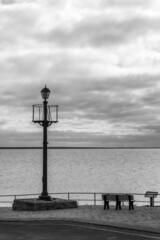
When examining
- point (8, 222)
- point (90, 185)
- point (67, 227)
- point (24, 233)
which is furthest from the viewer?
point (90, 185)

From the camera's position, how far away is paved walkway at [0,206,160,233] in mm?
16703

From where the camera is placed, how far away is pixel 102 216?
761 inches

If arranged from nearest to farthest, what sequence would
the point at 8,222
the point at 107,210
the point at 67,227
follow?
the point at 67,227
the point at 8,222
the point at 107,210

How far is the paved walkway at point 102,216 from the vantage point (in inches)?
658

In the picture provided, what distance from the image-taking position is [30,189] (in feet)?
260

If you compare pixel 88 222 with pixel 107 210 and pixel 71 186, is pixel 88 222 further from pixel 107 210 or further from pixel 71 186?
pixel 71 186

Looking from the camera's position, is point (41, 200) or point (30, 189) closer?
point (41, 200)

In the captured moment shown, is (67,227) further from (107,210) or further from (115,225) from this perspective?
(107,210)

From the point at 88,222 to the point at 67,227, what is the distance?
1.12m

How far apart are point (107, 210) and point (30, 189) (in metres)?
58.7

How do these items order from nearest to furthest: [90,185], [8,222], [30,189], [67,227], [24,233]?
[24,233], [67,227], [8,222], [30,189], [90,185]

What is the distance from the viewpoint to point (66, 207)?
2242 centimetres

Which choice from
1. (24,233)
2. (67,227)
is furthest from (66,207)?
(24,233)

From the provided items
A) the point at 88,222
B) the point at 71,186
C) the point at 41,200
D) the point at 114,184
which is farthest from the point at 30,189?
the point at 88,222
